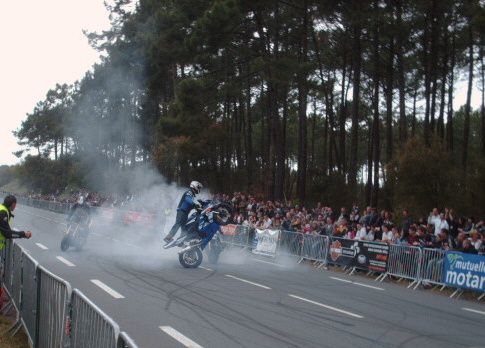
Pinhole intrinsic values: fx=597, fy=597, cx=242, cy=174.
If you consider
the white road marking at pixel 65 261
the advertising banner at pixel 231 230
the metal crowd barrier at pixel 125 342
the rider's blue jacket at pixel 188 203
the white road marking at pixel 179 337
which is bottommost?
the white road marking at pixel 65 261

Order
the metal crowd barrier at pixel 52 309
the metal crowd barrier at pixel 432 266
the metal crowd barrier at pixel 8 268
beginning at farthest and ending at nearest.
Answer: the metal crowd barrier at pixel 432 266 → the metal crowd barrier at pixel 8 268 → the metal crowd barrier at pixel 52 309

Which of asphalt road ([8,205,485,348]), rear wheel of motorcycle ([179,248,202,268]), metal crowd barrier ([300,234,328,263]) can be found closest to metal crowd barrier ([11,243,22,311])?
asphalt road ([8,205,485,348])

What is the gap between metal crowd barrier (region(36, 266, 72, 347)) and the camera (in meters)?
5.95

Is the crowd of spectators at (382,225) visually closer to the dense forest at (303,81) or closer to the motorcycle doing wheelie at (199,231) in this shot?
the dense forest at (303,81)

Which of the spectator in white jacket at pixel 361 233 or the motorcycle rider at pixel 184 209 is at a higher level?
the motorcycle rider at pixel 184 209

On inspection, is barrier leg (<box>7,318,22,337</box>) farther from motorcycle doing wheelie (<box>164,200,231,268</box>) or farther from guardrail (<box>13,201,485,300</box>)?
motorcycle doing wheelie (<box>164,200,231,268</box>)

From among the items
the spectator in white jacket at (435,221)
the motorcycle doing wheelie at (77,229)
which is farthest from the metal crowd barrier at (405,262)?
the motorcycle doing wheelie at (77,229)

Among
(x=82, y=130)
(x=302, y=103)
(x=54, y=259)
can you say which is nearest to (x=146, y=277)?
(x=54, y=259)

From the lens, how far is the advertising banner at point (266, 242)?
22859 millimetres

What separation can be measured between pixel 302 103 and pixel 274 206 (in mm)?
7804

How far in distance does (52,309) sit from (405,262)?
12.5m

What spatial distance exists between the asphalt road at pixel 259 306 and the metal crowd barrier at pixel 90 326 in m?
2.35

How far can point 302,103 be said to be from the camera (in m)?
32.9

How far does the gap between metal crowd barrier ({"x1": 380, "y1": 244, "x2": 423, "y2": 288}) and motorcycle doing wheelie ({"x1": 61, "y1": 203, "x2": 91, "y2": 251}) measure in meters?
10.2
